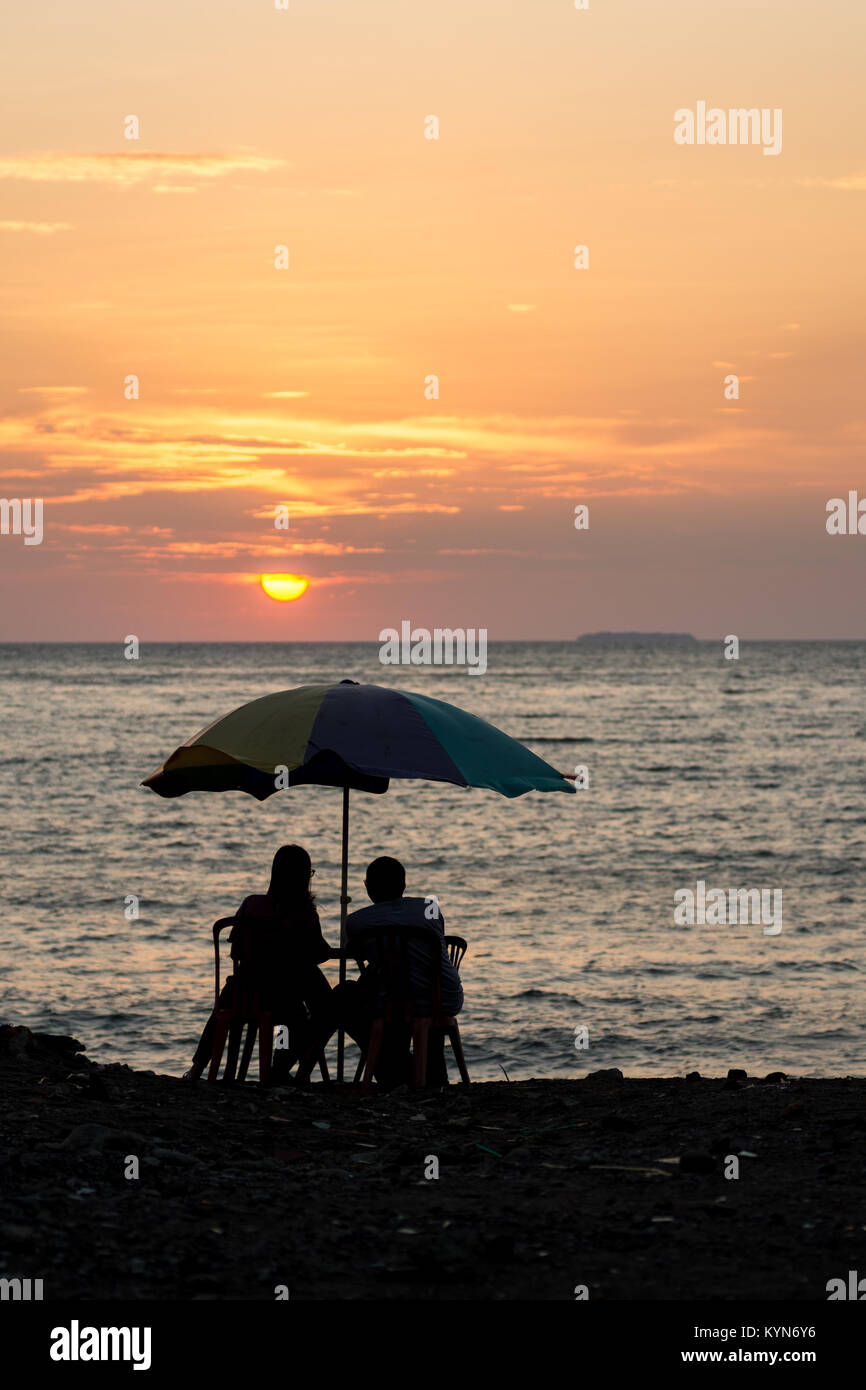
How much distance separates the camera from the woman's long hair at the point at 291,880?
8656 mm

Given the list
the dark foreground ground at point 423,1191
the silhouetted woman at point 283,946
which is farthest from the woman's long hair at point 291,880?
the dark foreground ground at point 423,1191

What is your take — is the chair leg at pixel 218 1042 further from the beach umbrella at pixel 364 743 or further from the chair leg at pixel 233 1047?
the beach umbrella at pixel 364 743

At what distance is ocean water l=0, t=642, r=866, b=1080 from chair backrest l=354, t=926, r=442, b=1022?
4.42 meters

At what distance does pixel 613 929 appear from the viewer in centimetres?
1941

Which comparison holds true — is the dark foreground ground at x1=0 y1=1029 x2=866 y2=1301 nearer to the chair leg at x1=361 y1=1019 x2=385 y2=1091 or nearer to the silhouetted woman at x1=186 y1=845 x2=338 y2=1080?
the chair leg at x1=361 y1=1019 x2=385 y2=1091

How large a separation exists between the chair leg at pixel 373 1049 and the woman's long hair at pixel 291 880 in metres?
0.85

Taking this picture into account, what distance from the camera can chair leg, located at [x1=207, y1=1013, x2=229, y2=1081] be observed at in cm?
880

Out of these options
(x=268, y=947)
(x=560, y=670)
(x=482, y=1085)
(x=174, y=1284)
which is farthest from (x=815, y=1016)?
(x=560, y=670)

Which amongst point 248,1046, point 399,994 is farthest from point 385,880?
point 248,1046

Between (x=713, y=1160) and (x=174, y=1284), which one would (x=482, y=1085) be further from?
(x=174, y=1284)

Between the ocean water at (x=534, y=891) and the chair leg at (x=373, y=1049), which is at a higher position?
the chair leg at (x=373, y=1049)

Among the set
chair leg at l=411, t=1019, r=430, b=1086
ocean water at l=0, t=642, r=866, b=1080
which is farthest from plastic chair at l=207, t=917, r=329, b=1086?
ocean water at l=0, t=642, r=866, b=1080

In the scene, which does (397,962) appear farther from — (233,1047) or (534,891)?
(534,891)

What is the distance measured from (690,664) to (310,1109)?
17094 centimetres
